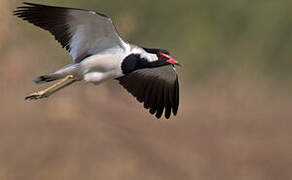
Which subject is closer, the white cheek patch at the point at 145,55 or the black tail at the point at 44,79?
the white cheek patch at the point at 145,55

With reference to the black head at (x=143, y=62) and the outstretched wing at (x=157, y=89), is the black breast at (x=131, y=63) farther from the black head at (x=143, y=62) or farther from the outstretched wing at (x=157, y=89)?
the outstretched wing at (x=157, y=89)

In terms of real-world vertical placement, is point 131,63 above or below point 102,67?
above

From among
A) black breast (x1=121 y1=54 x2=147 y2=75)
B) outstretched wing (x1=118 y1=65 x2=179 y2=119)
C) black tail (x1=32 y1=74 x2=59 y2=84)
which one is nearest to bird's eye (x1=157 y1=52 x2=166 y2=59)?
black breast (x1=121 y1=54 x2=147 y2=75)

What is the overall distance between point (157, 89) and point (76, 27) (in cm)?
209

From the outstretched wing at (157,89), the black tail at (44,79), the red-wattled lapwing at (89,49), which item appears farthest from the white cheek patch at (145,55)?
the black tail at (44,79)

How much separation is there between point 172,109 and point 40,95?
2315 millimetres

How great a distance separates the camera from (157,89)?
15.2 metres

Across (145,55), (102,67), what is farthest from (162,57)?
(102,67)

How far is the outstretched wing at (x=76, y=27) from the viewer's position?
13.6 metres

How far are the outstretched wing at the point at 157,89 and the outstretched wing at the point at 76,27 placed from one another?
1226 millimetres

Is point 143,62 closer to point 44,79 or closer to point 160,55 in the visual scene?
point 160,55

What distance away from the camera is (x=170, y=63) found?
1395 centimetres

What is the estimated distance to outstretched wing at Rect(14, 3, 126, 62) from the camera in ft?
44.7

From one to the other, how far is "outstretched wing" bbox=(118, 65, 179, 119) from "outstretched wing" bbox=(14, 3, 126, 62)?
4.02 feet
